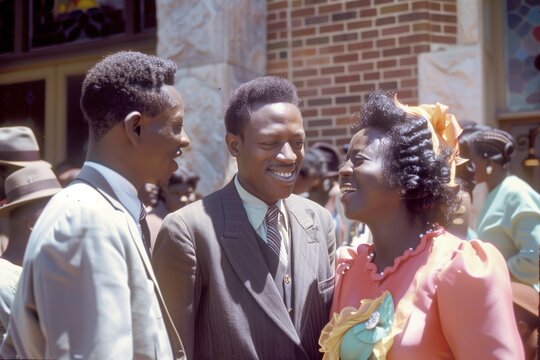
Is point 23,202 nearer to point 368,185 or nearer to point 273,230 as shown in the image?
point 273,230

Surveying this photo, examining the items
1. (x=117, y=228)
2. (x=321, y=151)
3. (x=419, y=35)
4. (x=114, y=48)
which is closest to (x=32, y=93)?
(x=114, y=48)

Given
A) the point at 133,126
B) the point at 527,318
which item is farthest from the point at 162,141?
the point at 527,318

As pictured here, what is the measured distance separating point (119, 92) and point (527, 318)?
2.32m

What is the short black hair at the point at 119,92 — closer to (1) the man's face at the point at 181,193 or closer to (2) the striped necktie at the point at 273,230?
(2) the striped necktie at the point at 273,230

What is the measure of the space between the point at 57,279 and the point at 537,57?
5.09 m

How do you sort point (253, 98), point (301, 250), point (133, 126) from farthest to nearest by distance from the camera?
point (253, 98) < point (301, 250) < point (133, 126)

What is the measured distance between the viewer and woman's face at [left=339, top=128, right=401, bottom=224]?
2.78m

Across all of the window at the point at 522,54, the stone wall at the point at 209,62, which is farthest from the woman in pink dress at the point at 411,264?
the window at the point at 522,54

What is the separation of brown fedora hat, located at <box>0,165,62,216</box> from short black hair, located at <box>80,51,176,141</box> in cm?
127

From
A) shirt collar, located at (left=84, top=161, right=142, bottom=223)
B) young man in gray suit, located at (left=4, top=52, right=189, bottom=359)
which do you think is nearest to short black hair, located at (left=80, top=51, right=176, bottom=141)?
young man in gray suit, located at (left=4, top=52, right=189, bottom=359)

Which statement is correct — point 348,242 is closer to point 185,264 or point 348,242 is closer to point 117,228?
point 185,264

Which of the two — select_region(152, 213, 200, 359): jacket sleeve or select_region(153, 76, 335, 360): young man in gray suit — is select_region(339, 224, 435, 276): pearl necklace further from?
select_region(152, 213, 200, 359): jacket sleeve

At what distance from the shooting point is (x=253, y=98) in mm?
3152

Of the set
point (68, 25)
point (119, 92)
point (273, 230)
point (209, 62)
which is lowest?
point (273, 230)
